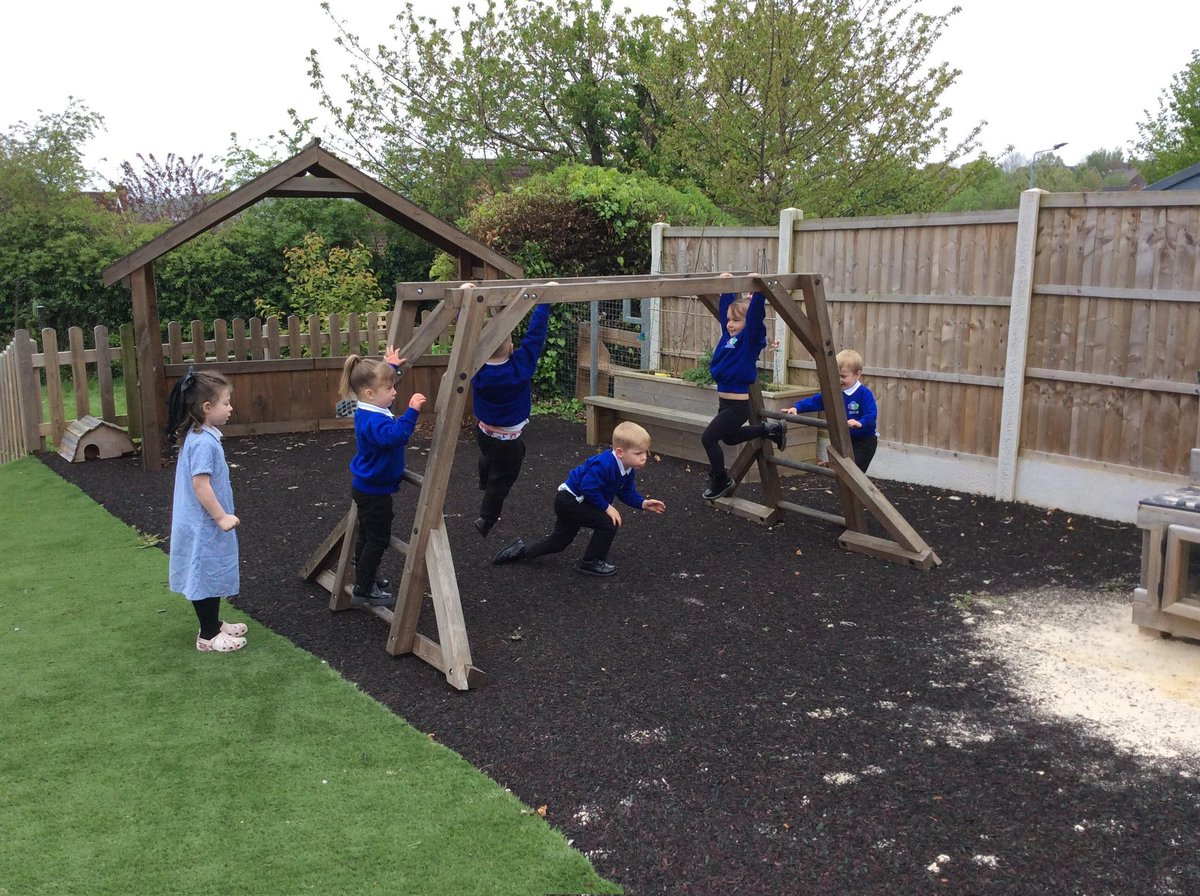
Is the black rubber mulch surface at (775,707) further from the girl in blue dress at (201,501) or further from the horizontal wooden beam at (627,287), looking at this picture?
the horizontal wooden beam at (627,287)

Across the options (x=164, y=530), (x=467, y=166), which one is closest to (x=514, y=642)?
(x=164, y=530)

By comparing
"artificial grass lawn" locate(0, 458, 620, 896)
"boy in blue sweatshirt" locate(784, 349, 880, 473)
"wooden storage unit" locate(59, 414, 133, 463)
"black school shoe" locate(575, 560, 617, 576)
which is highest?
"boy in blue sweatshirt" locate(784, 349, 880, 473)

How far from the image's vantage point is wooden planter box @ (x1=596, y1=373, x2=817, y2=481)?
30.5 feet

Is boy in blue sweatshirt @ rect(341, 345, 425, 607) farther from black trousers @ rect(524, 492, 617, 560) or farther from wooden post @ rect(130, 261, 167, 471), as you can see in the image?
wooden post @ rect(130, 261, 167, 471)

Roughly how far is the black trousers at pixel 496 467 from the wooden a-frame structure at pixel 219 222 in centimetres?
445

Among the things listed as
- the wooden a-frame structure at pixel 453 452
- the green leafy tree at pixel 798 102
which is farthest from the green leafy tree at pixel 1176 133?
the wooden a-frame structure at pixel 453 452

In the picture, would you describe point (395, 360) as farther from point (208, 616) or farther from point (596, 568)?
point (596, 568)

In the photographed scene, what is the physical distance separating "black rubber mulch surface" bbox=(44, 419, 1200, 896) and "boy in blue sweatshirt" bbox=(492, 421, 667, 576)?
208mm

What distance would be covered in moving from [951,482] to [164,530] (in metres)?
6.14

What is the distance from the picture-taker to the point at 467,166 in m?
20.6

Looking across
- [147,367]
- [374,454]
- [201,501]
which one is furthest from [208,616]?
[147,367]

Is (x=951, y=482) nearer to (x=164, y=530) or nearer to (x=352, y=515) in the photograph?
(x=352, y=515)

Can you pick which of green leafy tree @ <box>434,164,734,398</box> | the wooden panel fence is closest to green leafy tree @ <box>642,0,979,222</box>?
green leafy tree @ <box>434,164,734,398</box>

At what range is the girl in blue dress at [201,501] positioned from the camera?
16.4 feet
